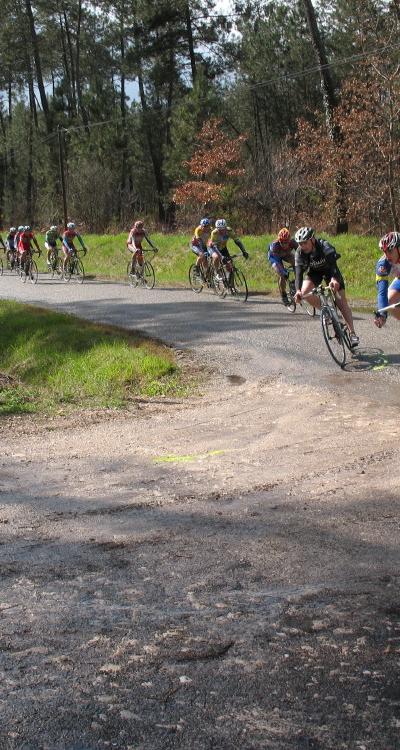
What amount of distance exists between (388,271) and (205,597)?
7.07 m

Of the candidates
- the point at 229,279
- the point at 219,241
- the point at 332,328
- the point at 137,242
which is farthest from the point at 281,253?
the point at 137,242

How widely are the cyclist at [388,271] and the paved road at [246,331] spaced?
1.02m

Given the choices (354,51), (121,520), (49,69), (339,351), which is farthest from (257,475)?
(49,69)

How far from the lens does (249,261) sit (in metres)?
30.2

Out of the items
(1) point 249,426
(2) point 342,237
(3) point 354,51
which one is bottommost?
(1) point 249,426

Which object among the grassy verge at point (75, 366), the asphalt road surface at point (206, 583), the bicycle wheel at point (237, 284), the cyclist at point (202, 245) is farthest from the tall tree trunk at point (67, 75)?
the asphalt road surface at point (206, 583)

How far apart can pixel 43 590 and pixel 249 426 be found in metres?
4.95

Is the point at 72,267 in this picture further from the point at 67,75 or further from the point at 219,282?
the point at 67,75

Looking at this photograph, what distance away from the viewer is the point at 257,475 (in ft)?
23.0

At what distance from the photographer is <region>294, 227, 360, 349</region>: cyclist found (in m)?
12.7

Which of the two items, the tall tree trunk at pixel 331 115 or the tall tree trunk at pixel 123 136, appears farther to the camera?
the tall tree trunk at pixel 123 136

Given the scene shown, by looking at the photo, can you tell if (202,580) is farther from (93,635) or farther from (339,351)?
(339,351)

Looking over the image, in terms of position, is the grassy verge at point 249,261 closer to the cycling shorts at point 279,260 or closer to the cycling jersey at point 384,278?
the cycling shorts at point 279,260

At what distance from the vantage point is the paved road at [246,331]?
475 inches
